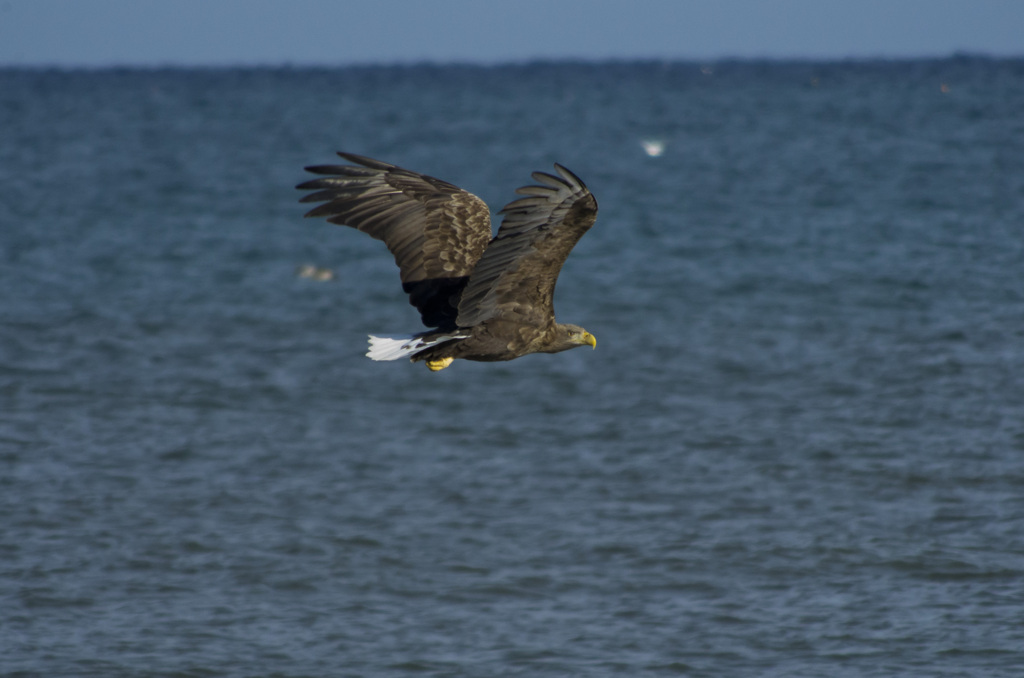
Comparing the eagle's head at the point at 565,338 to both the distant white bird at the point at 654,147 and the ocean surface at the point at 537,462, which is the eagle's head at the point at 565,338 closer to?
the ocean surface at the point at 537,462

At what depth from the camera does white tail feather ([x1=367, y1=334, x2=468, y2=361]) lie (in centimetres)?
592

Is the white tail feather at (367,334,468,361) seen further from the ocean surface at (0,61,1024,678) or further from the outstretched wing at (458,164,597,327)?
the ocean surface at (0,61,1024,678)

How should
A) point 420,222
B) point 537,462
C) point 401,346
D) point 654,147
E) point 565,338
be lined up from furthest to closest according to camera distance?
point 654,147, point 537,462, point 420,222, point 565,338, point 401,346

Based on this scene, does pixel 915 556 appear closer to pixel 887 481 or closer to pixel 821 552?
pixel 821 552

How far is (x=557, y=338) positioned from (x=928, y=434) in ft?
17.5

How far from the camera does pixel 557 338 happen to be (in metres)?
6.42

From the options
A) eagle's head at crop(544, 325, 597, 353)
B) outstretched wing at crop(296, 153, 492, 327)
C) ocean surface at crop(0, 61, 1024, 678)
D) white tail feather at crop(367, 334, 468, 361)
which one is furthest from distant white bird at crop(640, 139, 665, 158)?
white tail feather at crop(367, 334, 468, 361)

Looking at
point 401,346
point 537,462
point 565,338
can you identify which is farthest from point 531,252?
point 537,462

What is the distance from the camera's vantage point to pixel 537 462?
1031 centimetres

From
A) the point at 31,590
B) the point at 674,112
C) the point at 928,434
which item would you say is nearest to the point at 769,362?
the point at 928,434

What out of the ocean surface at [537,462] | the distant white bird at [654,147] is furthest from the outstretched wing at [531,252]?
the distant white bird at [654,147]

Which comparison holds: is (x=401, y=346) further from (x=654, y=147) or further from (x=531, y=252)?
(x=654, y=147)

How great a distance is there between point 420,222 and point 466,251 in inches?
11.0

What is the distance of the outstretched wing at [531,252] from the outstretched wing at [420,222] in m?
0.48
